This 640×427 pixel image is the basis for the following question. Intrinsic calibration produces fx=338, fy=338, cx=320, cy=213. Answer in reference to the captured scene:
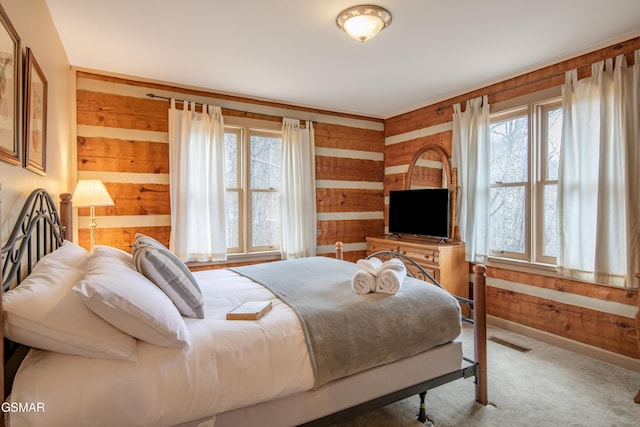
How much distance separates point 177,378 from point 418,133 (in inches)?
165

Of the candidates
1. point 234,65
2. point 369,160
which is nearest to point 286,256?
point 369,160

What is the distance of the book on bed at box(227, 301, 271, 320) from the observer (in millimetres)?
1642

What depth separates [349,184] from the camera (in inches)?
195

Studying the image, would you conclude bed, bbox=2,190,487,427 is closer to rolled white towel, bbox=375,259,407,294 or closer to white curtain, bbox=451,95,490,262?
rolled white towel, bbox=375,259,407,294

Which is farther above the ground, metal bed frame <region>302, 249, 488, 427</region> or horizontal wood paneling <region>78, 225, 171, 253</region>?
horizontal wood paneling <region>78, 225, 171, 253</region>

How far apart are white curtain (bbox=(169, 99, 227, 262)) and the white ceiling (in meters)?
0.43

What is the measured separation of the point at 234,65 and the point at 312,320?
2.62m

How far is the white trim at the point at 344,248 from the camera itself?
15.5ft

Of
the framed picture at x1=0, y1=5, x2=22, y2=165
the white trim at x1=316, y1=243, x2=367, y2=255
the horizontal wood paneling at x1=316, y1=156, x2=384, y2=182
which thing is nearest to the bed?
the framed picture at x1=0, y1=5, x2=22, y2=165

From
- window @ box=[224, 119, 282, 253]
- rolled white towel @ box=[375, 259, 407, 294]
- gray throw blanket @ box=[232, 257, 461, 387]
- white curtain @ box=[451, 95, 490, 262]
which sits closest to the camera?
gray throw blanket @ box=[232, 257, 461, 387]

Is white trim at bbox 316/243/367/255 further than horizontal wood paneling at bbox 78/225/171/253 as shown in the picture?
Yes

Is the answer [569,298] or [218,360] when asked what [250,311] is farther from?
[569,298]

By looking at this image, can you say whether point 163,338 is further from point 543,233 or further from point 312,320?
point 543,233

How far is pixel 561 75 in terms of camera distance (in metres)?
3.10
